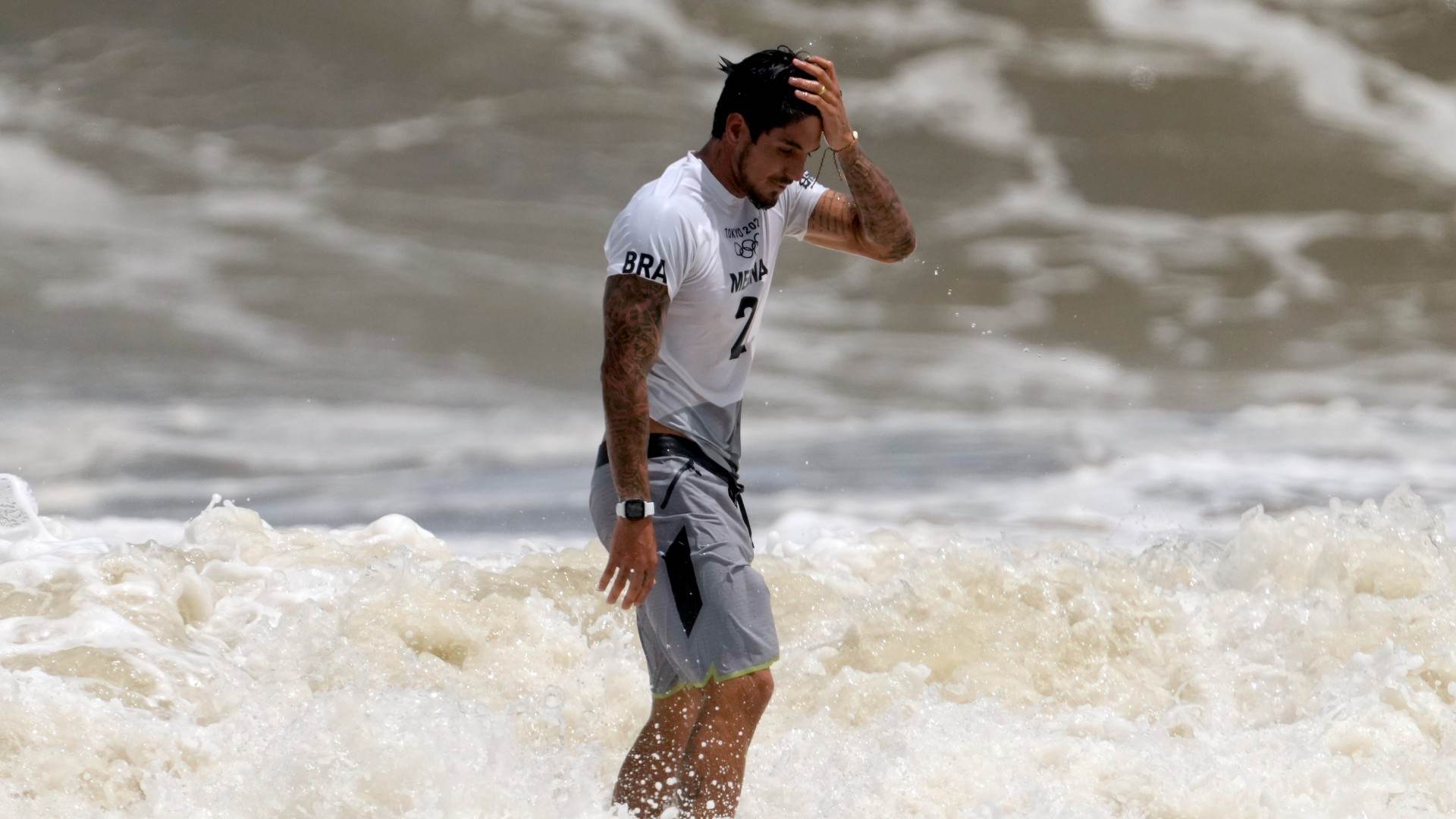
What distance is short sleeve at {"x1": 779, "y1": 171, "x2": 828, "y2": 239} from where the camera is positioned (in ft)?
11.8

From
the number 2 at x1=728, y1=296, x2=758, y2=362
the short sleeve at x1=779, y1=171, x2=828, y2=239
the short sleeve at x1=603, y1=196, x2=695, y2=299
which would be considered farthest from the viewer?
the short sleeve at x1=779, y1=171, x2=828, y2=239

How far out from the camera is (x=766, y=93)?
126 inches

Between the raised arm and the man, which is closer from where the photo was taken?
the man

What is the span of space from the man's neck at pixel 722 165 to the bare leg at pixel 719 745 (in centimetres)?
108

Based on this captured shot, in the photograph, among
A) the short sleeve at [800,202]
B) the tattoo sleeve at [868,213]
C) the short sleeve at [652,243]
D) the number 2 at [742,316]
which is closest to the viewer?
the short sleeve at [652,243]

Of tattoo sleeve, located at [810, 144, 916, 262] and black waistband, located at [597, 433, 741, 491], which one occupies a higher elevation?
tattoo sleeve, located at [810, 144, 916, 262]

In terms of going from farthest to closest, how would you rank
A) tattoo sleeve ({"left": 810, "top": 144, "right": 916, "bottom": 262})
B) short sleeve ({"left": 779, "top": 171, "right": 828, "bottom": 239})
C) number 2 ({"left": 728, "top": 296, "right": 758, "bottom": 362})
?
short sleeve ({"left": 779, "top": 171, "right": 828, "bottom": 239}) < tattoo sleeve ({"left": 810, "top": 144, "right": 916, "bottom": 262}) < number 2 ({"left": 728, "top": 296, "right": 758, "bottom": 362})

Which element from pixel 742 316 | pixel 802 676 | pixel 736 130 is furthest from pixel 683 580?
pixel 802 676

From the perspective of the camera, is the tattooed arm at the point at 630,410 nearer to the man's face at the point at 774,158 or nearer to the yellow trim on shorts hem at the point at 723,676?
the yellow trim on shorts hem at the point at 723,676

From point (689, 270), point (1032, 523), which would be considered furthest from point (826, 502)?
point (689, 270)

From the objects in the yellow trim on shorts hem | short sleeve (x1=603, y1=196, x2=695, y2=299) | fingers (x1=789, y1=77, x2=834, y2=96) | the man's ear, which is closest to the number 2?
short sleeve (x1=603, y1=196, x2=695, y2=299)

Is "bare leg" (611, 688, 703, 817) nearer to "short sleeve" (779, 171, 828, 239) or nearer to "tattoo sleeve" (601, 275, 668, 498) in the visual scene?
"tattoo sleeve" (601, 275, 668, 498)

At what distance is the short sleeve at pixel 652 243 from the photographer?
309 centimetres

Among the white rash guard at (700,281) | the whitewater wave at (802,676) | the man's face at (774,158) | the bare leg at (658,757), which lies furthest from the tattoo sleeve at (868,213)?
the whitewater wave at (802,676)
